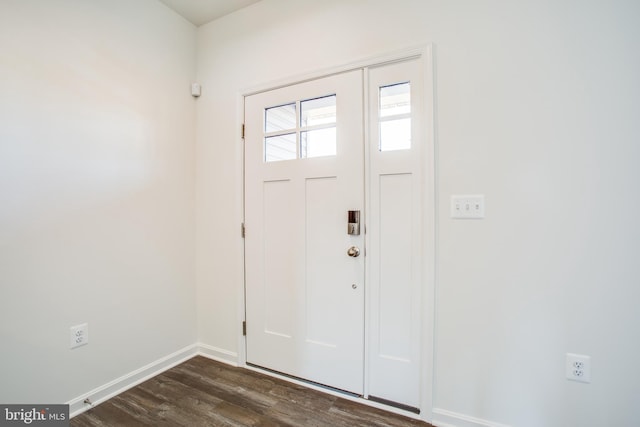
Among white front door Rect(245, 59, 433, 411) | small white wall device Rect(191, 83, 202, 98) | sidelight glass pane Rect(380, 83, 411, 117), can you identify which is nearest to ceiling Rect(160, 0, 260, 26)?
small white wall device Rect(191, 83, 202, 98)

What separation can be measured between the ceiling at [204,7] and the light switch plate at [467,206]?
1993 millimetres

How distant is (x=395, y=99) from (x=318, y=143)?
1.79 ft

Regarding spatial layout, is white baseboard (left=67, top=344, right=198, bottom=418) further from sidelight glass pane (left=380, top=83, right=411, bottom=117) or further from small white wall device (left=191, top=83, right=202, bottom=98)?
sidelight glass pane (left=380, top=83, right=411, bottom=117)

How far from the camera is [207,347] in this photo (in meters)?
2.31

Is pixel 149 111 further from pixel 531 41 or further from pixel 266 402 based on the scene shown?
pixel 531 41

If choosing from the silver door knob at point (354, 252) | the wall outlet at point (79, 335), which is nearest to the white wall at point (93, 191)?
the wall outlet at point (79, 335)

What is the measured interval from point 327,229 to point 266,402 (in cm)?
113

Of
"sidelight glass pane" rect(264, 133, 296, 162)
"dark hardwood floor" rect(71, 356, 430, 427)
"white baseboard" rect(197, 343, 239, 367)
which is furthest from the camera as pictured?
"white baseboard" rect(197, 343, 239, 367)

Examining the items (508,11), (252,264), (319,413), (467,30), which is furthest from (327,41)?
(319,413)

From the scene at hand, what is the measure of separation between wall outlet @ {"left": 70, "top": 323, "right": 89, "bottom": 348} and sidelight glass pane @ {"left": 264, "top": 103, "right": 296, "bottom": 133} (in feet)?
5.56

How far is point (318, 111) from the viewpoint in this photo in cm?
189

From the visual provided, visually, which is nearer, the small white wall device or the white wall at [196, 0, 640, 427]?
the white wall at [196, 0, 640, 427]

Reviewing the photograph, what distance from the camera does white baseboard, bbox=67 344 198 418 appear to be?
1637 millimetres

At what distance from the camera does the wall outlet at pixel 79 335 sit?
1.63 meters
